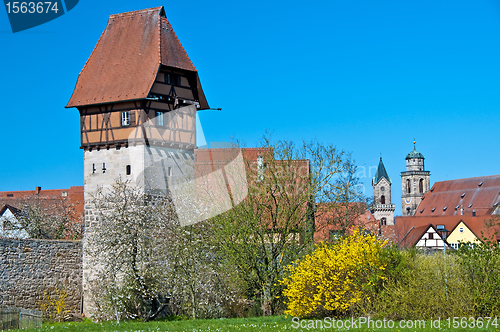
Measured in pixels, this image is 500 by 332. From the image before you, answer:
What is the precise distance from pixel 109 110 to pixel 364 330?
1402 centimetres

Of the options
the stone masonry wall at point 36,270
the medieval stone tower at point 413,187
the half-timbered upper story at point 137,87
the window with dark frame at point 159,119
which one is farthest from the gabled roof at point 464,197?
the stone masonry wall at point 36,270

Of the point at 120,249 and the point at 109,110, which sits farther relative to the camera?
the point at 109,110

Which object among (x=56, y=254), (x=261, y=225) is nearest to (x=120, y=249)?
(x=56, y=254)

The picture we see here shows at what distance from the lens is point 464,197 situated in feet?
242

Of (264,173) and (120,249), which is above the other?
(264,173)

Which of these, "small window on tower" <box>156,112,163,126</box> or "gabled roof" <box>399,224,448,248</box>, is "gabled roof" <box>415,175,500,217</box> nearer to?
"gabled roof" <box>399,224,448,248</box>

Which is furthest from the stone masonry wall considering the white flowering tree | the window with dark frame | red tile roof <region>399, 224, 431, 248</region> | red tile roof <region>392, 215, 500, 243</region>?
red tile roof <region>399, 224, 431, 248</region>

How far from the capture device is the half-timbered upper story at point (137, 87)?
21.1 metres

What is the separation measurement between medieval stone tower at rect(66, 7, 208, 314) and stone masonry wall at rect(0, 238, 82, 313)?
57cm

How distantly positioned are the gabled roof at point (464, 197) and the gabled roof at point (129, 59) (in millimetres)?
51808

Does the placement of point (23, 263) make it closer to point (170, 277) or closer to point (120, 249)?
point (120, 249)

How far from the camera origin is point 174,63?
71.1ft

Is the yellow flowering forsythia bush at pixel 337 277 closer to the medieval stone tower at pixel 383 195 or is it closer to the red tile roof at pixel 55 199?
the red tile roof at pixel 55 199

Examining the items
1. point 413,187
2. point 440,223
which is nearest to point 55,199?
point 440,223
